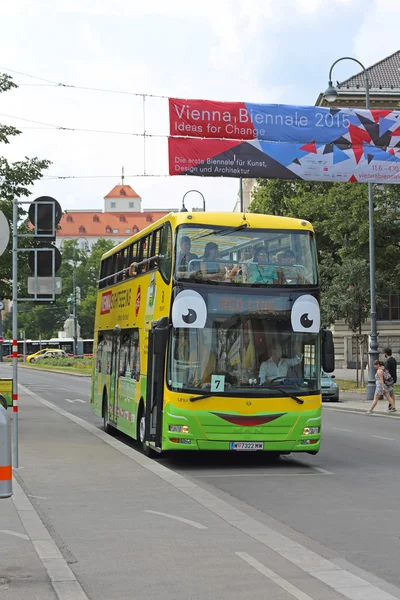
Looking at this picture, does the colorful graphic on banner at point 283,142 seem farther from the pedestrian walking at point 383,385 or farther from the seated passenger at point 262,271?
the seated passenger at point 262,271

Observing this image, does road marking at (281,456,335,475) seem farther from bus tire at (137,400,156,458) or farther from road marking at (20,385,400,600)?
road marking at (20,385,400,600)

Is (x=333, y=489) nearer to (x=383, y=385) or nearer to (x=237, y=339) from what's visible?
(x=237, y=339)

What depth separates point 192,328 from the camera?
15016 millimetres

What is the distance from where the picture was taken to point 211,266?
15203 mm

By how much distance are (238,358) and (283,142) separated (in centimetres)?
891

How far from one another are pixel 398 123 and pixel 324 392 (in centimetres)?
1409

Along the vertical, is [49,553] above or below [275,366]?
below

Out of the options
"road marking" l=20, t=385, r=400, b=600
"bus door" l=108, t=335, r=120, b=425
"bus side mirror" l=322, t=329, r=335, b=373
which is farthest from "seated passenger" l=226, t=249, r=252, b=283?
"bus door" l=108, t=335, r=120, b=425

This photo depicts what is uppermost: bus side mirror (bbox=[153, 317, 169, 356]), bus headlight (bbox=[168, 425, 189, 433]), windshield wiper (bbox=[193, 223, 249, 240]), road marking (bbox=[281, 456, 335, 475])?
windshield wiper (bbox=[193, 223, 249, 240])

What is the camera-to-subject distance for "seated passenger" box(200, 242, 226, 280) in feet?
49.8

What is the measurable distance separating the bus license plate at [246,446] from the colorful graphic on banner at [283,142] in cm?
846

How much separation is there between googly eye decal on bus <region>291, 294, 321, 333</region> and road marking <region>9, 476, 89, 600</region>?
5.60m

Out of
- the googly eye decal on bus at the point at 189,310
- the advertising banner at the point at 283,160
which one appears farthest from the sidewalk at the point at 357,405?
the googly eye decal on bus at the point at 189,310

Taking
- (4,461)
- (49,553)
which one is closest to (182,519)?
(49,553)
